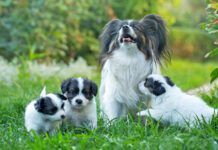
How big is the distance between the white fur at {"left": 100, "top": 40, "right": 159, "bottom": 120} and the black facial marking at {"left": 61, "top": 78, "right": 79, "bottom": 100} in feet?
2.37

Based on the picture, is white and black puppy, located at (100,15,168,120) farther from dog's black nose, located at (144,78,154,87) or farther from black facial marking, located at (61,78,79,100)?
black facial marking, located at (61,78,79,100)

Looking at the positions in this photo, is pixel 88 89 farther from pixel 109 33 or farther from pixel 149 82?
pixel 109 33

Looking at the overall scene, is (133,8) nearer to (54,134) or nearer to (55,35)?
(55,35)

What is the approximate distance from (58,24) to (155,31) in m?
6.39

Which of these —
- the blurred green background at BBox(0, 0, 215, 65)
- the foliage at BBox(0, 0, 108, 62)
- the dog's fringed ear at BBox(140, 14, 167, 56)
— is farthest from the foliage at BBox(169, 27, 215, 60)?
the dog's fringed ear at BBox(140, 14, 167, 56)

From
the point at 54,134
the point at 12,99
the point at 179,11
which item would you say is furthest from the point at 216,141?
the point at 179,11

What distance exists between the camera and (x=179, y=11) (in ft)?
73.6

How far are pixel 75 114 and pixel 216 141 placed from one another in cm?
175

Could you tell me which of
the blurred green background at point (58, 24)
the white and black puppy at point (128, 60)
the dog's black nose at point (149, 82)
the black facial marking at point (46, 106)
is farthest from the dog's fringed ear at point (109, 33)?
the blurred green background at point (58, 24)

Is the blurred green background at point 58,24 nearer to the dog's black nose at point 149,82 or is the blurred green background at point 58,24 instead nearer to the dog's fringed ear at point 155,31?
the dog's fringed ear at point 155,31

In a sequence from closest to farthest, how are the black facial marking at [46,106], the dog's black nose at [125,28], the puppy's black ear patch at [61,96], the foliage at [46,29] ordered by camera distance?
1. the black facial marking at [46,106]
2. the puppy's black ear patch at [61,96]
3. the dog's black nose at [125,28]
4. the foliage at [46,29]

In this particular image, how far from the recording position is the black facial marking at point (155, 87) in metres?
6.17

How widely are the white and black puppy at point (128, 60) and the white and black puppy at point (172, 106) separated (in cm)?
43

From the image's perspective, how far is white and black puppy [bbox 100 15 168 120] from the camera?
6.66 meters
